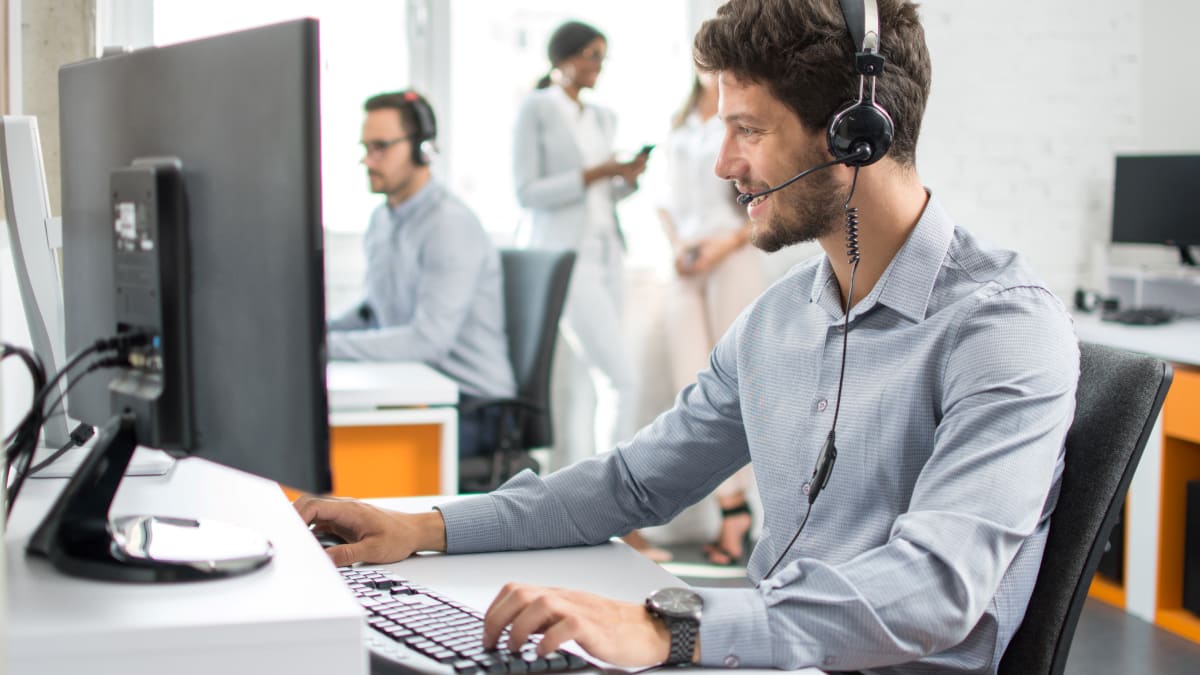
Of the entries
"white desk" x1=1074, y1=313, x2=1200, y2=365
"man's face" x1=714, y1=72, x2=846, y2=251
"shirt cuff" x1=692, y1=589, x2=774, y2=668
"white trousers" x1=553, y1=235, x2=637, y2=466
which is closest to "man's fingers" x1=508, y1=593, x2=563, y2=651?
"shirt cuff" x1=692, y1=589, x2=774, y2=668

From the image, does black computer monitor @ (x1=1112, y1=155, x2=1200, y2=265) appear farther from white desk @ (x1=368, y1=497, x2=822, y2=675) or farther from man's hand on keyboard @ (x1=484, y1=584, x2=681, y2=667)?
man's hand on keyboard @ (x1=484, y1=584, x2=681, y2=667)

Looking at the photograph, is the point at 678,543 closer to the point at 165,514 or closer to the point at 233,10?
the point at 233,10

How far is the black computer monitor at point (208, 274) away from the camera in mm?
835

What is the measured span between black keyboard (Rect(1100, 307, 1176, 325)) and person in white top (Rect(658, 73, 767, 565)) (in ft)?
3.52

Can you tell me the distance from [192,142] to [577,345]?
10.1 feet

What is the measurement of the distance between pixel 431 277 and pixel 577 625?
2.17 m

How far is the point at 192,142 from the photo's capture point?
3.06ft

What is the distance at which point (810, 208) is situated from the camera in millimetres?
1315

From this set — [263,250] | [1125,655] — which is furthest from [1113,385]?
[1125,655]

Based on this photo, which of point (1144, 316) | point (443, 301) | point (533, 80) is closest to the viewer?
point (443, 301)

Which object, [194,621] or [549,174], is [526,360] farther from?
[194,621]

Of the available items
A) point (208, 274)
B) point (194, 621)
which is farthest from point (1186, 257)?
point (194, 621)

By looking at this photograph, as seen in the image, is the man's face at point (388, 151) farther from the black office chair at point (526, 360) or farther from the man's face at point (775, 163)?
the man's face at point (775, 163)

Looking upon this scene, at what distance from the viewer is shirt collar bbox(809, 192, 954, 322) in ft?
4.06
